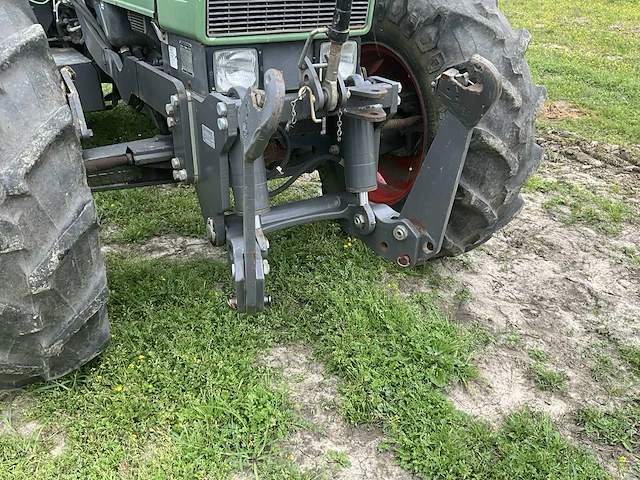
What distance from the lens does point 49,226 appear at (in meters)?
2.05

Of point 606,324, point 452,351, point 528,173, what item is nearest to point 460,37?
point 528,173

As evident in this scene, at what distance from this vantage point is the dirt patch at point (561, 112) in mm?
6316

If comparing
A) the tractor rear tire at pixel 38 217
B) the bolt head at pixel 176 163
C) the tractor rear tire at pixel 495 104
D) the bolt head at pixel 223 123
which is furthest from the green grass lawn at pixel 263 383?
the bolt head at pixel 223 123

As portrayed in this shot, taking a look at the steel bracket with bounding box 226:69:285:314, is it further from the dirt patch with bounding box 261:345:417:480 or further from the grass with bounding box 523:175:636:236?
the grass with bounding box 523:175:636:236

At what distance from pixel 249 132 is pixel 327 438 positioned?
4.09 feet

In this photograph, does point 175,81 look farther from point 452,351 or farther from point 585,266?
point 585,266

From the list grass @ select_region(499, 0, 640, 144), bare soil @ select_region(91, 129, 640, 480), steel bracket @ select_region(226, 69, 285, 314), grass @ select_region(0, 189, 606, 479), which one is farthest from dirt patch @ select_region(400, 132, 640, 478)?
grass @ select_region(499, 0, 640, 144)

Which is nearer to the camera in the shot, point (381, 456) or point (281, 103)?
point (281, 103)

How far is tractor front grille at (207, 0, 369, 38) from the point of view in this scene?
2258mm

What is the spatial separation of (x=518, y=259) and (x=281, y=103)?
7.81 feet

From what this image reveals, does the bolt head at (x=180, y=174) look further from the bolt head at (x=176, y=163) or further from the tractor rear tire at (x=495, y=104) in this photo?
the tractor rear tire at (x=495, y=104)

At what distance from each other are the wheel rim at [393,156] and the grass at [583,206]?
1425mm

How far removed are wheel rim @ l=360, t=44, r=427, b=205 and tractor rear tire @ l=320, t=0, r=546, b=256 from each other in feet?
0.40

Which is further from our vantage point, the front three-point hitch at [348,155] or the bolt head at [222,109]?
the bolt head at [222,109]
